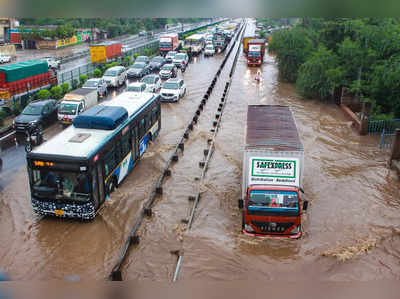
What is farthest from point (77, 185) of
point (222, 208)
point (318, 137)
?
point (318, 137)

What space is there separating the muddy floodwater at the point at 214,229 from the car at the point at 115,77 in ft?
44.8

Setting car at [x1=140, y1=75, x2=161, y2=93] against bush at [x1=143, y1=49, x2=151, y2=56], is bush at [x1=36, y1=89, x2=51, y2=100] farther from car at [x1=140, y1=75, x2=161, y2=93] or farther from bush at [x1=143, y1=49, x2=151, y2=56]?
bush at [x1=143, y1=49, x2=151, y2=56]

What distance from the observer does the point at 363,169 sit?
16984 mm

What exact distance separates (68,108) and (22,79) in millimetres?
5540

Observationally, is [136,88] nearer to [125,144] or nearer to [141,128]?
[141,128]

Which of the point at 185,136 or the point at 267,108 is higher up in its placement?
the point at 267,108

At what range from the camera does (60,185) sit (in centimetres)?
1127

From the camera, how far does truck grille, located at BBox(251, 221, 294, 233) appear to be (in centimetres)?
1093

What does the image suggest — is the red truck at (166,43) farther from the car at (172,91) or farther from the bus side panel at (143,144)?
the bus side panel at (143,144)

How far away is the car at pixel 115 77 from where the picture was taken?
30734 mm

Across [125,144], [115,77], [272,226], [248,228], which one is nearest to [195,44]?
[115,77]

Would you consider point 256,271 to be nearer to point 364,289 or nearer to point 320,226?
point 320,226

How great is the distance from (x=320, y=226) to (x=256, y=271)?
3256 mm
